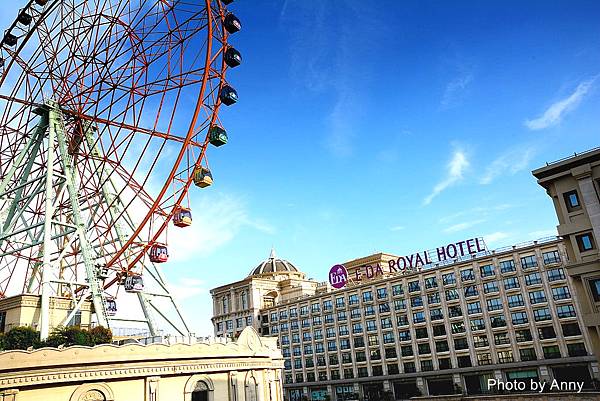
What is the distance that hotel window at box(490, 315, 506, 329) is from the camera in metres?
68.0

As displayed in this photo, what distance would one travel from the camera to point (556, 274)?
64750 mm


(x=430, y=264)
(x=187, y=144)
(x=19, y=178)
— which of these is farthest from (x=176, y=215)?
(x=430, y=264)

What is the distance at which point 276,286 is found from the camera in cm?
10612

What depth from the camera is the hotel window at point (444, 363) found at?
71.5m

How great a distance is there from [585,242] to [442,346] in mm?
44899

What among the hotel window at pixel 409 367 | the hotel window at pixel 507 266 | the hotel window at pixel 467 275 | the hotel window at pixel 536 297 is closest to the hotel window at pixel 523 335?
the hotel window at pixel 536 297

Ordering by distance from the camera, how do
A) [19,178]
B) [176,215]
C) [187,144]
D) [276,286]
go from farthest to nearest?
[276,286], [19,178], [176,215], [187,144]

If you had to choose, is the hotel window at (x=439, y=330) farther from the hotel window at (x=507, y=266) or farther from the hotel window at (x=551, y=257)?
the hotel window at (x=551, y=257)

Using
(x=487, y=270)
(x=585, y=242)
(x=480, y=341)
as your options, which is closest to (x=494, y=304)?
(x=487, y=270)

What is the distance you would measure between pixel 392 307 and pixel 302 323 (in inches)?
793

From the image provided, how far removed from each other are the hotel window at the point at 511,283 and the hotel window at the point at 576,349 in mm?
9818

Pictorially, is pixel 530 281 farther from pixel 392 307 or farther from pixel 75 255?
pixel 75 255

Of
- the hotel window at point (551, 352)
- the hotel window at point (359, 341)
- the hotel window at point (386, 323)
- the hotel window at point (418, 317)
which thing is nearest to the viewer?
the hotel window at point (551, 352)

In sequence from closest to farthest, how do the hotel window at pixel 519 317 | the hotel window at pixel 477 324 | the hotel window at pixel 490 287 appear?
the hotel window at pixel 519 317 < the hotel window at pixel 490 287 < the hotel window at pixel 477 324
